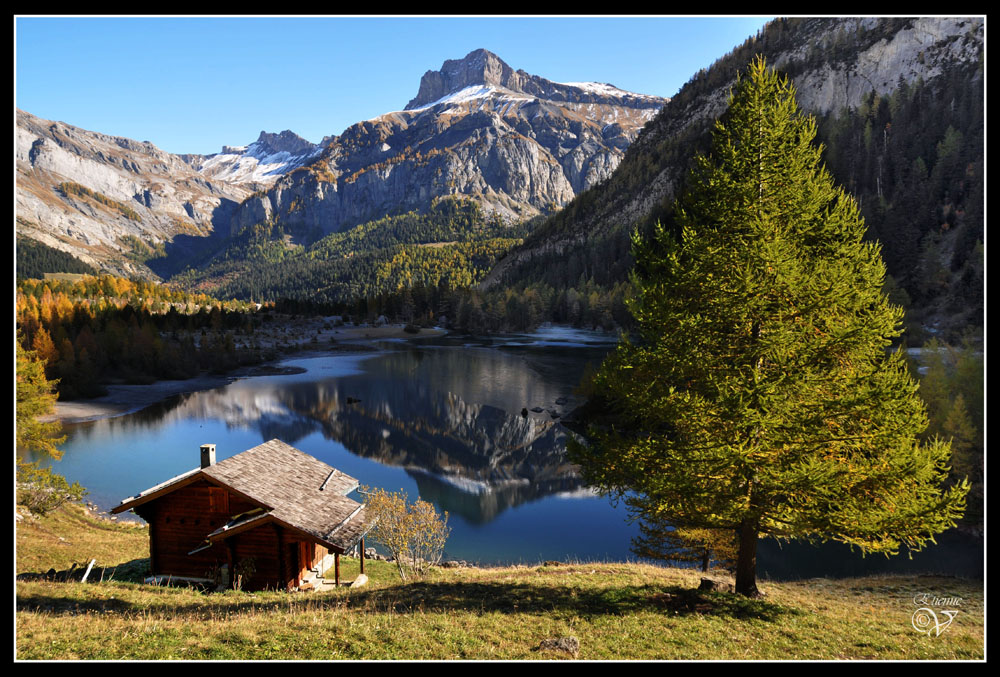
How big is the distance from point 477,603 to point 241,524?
332 inches

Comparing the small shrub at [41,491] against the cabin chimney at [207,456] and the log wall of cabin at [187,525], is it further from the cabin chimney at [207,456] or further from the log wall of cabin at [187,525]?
the cabin chimney at [207,456]

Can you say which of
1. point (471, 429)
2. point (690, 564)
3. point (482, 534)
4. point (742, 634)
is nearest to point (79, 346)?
point (471, 429)

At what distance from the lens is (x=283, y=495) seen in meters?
18.3

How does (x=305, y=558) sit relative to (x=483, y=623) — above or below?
below

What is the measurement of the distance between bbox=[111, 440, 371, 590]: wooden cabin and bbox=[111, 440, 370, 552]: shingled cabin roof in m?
0.03

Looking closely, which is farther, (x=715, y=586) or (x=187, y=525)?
(x=187, y=525)

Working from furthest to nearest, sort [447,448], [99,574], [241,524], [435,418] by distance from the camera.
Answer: [435,418] → [447,448] → [99,574] → [241,524]

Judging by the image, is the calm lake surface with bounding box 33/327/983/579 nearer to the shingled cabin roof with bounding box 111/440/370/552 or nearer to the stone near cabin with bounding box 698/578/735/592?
the shingled cabin roof with bounding box 111/440/370/552

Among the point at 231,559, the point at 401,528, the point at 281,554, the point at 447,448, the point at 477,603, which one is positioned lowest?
the point at 447,448

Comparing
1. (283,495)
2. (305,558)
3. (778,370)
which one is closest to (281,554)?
(305,558)

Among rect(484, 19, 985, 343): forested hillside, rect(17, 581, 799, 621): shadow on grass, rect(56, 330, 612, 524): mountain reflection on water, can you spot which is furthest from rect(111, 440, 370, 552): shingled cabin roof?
rect(484, 19, 985, 343): forested hillside

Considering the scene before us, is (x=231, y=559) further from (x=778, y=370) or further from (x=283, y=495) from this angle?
(x=778, y=370)

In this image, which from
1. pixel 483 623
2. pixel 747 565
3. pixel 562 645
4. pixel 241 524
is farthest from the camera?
pixel 241 524
